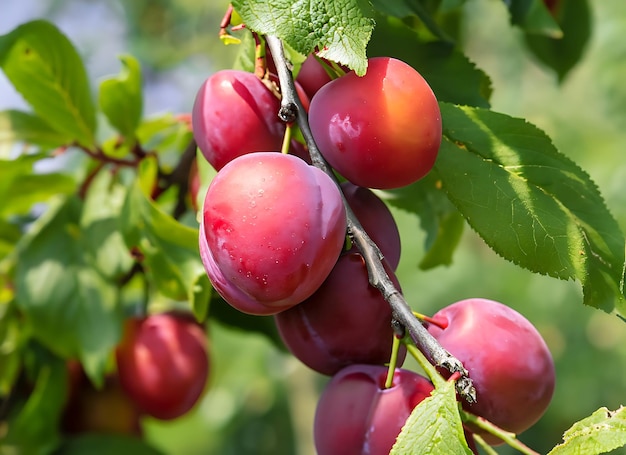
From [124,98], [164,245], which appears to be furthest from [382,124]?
[124,98]

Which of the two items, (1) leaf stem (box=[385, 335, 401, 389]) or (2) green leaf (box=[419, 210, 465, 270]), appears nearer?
(1) leaf stem (box=[385, 335, 401, 389])

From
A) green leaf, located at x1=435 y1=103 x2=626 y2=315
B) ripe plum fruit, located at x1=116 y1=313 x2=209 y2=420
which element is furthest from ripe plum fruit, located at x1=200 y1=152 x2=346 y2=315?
ripe plum fruit, located at x1=116 y1=313 x2=209 y2=420

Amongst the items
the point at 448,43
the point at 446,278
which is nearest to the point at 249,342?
the point at 446,278

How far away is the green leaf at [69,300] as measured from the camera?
742 millimetres

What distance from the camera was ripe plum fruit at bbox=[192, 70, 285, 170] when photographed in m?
0.43

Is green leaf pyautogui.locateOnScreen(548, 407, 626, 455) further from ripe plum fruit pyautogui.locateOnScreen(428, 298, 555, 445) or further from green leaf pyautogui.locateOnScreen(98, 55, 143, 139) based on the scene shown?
green leaf pyautogui.locateOnScreen(98, 55, 143, 139)

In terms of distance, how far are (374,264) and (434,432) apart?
9cm

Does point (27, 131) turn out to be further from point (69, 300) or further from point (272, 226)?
point (272, 226)

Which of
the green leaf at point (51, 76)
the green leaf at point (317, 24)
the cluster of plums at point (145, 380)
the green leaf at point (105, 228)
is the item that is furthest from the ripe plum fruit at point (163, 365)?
the green leaf at point (317, 24)

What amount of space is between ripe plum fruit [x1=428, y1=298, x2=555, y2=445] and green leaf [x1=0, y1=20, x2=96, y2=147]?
1.49ft

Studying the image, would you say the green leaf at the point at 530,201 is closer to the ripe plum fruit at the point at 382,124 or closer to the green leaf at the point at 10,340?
the ripe plum fruit at the point at 382,124

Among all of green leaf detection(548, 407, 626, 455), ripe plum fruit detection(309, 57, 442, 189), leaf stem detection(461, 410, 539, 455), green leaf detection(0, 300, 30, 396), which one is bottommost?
green leaf detection(0, 300, 30, 396)

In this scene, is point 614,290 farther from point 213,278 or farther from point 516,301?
point 516,301

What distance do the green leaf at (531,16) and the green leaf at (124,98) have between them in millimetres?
346
